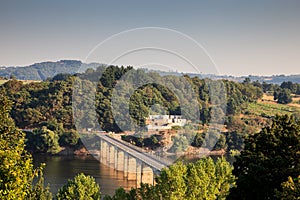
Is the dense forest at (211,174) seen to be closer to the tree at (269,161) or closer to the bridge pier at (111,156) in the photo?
the tree at (269,161)

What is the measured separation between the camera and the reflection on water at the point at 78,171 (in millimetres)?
23656

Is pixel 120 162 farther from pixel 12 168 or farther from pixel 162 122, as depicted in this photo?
pixel 12 168

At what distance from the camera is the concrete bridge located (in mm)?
24531

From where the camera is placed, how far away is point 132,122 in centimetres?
4256

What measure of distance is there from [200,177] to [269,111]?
3745 cm

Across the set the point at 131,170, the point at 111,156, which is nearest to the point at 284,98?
the point at 111,156

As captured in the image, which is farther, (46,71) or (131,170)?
(46,71)

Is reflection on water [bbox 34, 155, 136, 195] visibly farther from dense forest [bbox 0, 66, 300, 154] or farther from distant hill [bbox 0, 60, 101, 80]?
distant hill [bbox 0, 60, 101, 80]

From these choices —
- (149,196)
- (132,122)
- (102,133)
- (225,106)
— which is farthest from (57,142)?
(149,196)

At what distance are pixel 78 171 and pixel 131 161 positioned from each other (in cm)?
322

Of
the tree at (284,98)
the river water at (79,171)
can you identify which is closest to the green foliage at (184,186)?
the river water at (79,171)

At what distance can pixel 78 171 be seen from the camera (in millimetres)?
28031

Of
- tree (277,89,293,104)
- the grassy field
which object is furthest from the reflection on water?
tree (277,89,293,104)

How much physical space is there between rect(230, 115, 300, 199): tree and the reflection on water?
13202 mm
